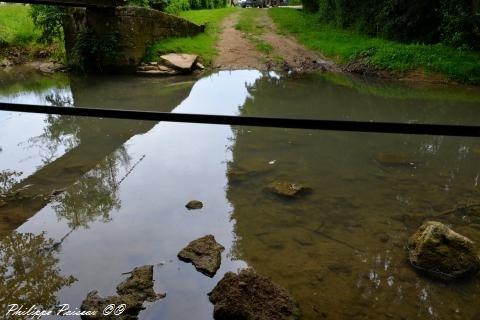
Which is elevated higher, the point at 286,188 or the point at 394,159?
the point at 286,188

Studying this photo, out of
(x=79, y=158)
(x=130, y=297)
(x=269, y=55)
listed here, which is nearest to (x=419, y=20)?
(x=269, y=55)

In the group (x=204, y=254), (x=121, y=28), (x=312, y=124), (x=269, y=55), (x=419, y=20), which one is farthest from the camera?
(x=269, y=55)

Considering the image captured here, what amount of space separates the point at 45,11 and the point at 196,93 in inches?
314

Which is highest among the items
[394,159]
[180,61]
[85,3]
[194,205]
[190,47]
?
[85,3]

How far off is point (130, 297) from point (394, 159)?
181 inches

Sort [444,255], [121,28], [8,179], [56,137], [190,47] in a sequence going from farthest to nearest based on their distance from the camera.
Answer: [190,47] → [121,28] → [56,137] → [8,179] → [444,255]

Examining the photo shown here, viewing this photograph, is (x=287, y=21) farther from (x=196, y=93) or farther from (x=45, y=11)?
(x=196, y=93)

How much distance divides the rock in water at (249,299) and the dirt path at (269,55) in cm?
1175

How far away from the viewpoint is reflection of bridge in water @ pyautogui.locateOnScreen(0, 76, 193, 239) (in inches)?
184

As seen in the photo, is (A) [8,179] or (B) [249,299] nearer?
(B) [249,299]

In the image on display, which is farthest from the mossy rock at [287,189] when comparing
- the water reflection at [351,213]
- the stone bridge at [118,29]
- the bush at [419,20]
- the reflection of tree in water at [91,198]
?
the bush at [419,20]

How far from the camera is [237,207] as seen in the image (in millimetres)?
4668

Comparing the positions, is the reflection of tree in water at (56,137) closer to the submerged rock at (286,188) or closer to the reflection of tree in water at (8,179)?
the reflection of tree in water at (8,179)

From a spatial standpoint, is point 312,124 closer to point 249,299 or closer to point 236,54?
point 249,299
